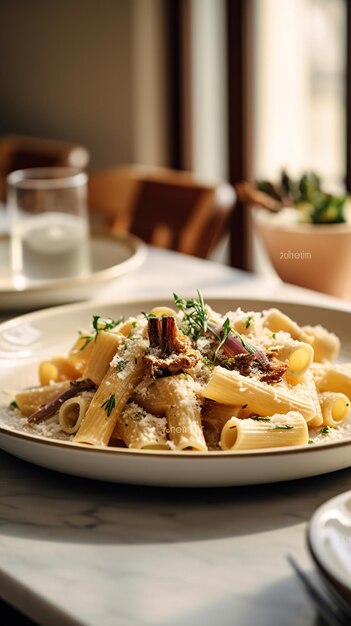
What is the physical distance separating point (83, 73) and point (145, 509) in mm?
4091

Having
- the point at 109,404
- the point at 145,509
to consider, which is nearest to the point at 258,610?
the point at 145,509

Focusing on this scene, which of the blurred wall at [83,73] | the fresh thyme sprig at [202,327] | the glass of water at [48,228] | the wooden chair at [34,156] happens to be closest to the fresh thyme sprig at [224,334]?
the fresh thyme sprig at [202,327]

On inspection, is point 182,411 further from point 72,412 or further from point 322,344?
point 322,344

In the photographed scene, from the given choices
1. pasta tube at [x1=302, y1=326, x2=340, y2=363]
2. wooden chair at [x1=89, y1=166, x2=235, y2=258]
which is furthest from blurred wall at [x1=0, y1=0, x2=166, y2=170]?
pasta tube at [x1=302, y1=326, x2=340, y2=363]

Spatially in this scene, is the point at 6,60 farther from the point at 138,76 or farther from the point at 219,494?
the point at 219,494

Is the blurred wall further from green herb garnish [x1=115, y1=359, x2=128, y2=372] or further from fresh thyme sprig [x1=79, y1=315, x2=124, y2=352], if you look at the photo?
green herb garnish [x1=115, y1=359, x2=128, y2=372]

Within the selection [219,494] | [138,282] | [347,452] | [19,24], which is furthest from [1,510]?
[19,24]

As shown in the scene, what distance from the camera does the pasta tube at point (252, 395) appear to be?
2.97 feet

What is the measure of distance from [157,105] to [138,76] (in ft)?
0.48

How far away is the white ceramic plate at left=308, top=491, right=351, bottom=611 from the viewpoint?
24.2 inches

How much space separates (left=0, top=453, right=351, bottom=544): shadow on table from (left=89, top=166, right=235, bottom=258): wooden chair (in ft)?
4.75

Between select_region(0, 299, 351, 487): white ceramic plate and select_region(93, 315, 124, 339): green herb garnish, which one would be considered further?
select_region(93, 315, 124, 339): green herb garnish

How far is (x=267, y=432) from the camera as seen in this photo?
2.92 feet

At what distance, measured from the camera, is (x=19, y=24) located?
5.25m
